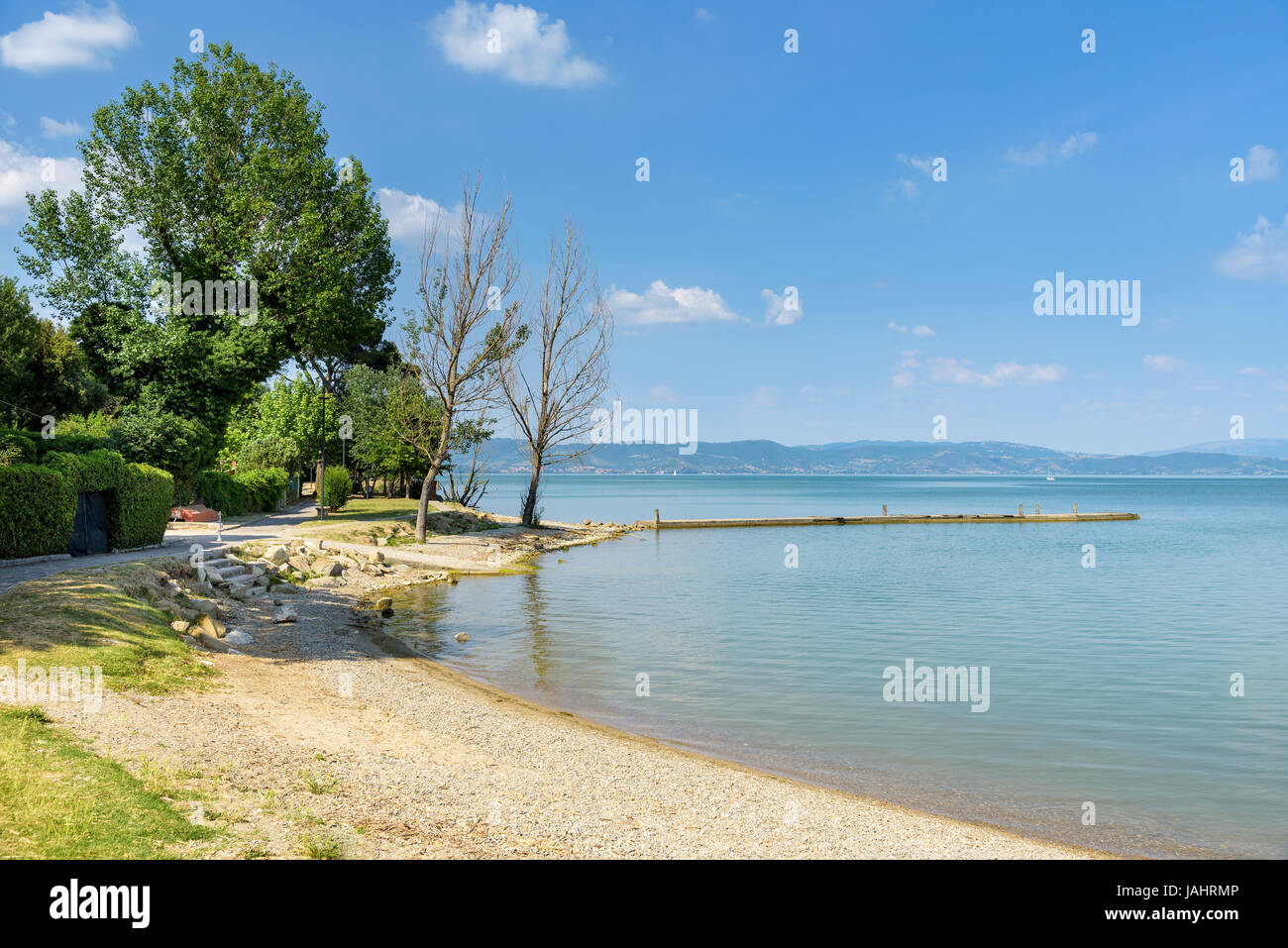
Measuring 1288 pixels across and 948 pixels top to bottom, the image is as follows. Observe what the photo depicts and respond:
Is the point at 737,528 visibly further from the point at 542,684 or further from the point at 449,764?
the point at 449,764

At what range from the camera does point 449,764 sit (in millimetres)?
11297

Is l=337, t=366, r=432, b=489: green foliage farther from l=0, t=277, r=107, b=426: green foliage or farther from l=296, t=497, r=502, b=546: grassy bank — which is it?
l=0, t=277, r=107, b=426: green foliage

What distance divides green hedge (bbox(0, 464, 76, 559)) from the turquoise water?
29.8ft

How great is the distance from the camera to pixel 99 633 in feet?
45.9

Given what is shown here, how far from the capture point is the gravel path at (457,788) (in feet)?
27.9

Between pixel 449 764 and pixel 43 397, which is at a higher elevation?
pixel 43 397

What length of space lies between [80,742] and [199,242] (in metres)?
35.4

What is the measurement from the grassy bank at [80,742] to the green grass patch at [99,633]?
18 mm

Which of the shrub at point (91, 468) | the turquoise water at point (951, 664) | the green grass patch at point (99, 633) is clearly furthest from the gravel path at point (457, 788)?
the shrub at point (91, 468)

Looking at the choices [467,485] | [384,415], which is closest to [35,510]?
[384,415]

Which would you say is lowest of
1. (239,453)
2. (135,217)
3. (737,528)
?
(737,528)

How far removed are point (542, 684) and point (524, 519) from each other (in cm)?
3915

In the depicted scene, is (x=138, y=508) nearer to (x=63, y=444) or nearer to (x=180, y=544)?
(x=180, y=544)
